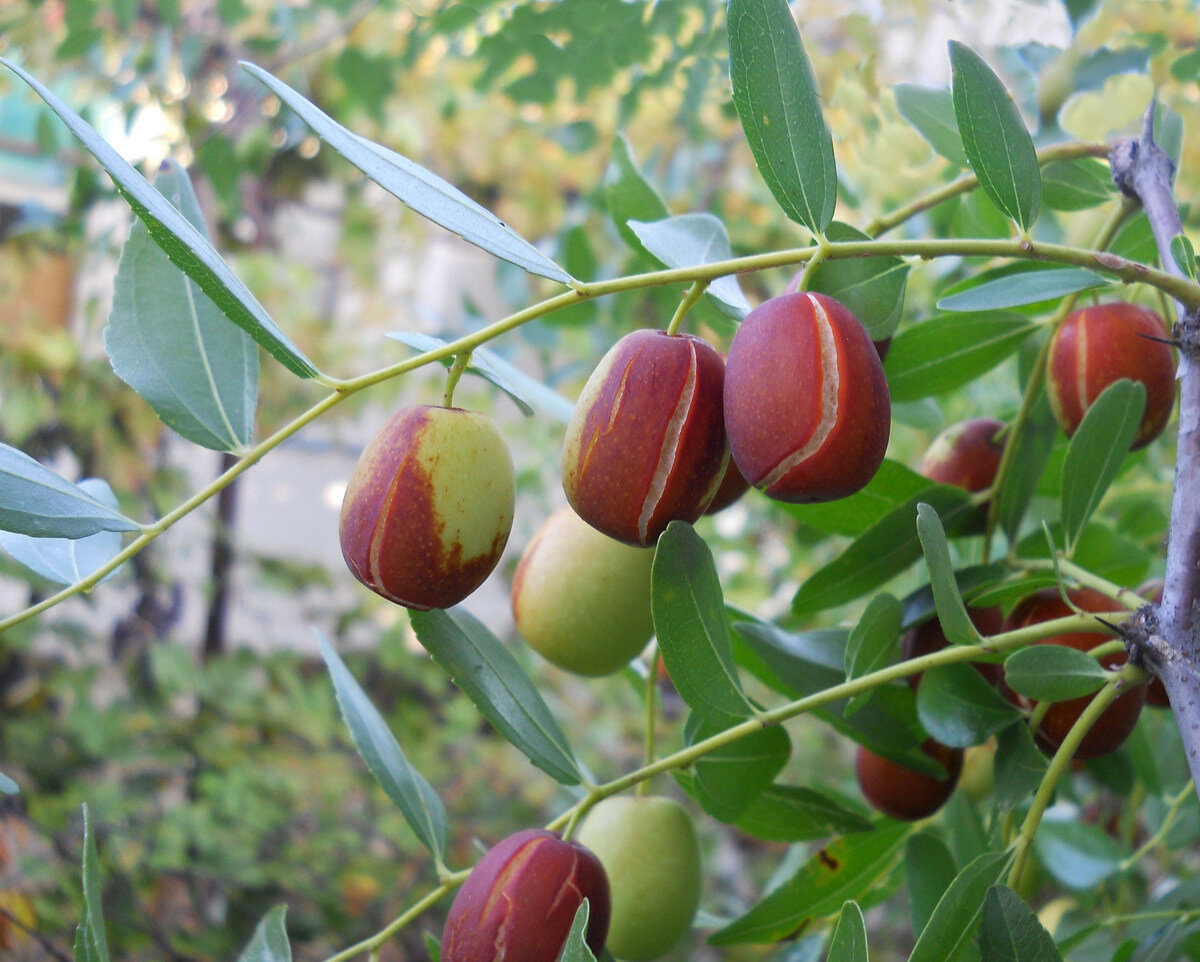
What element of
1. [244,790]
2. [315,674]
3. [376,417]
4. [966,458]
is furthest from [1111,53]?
[376,417]

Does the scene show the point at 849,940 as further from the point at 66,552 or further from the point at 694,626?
the point at 66,552

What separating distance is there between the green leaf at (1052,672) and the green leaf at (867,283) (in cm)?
15

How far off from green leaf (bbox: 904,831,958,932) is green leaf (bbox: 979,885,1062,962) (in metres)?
0.15

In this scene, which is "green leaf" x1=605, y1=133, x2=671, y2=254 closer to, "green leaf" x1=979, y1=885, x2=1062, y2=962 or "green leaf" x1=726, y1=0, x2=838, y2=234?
"green leaf" x1=726, y1=0, x2=838, y2=234

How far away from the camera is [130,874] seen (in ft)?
5.52

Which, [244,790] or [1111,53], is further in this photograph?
[244,790]

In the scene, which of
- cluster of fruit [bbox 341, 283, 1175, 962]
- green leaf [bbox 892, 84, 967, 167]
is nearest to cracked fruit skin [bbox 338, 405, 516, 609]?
cluster of fruit [bbox 341, 283, 1175, 962]

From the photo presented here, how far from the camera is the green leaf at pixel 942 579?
382 mm

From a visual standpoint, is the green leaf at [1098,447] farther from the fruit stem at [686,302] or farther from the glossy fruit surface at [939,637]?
the fruit stem at [686,302]

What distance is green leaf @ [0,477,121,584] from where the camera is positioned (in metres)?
0.46

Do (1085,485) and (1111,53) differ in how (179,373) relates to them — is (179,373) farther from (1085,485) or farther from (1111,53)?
(1111,53)

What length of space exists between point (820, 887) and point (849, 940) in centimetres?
Answer: 19

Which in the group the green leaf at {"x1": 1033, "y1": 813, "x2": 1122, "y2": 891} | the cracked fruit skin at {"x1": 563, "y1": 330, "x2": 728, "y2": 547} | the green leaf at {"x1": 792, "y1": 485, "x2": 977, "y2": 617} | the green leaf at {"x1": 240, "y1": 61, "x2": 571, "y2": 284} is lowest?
the green leaf at {"x1": 1033, "y1": 813, "x2": 1122, "y2": 891}

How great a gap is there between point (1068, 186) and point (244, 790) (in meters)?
1.74
